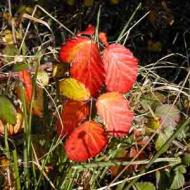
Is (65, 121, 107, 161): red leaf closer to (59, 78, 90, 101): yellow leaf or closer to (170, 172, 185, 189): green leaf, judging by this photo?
(59, 78, 90, 101): yellow leaf

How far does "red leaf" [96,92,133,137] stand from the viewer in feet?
3.55

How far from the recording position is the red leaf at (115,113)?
3.55ft

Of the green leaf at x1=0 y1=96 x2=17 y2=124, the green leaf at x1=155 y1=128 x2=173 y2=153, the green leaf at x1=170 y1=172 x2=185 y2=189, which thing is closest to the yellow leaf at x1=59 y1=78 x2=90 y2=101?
the green leaf at x1=0 y1=96 x2=17 y2=124

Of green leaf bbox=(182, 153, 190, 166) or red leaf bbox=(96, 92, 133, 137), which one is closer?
red leaf bbox=(96, 92, 133, 137)

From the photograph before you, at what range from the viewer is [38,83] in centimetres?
117

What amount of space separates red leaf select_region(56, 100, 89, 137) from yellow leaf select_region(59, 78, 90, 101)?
0.04 metres

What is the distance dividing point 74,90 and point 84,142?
0.11 m

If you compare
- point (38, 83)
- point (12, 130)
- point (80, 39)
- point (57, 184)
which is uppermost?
point (80, 39)

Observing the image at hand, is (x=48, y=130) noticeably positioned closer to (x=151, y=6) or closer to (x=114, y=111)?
(x=114, y=111)

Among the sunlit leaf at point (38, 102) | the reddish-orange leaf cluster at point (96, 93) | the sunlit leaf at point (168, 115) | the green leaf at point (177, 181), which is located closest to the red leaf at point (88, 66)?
the reddish-orange leaf cluster at point (96, 93)

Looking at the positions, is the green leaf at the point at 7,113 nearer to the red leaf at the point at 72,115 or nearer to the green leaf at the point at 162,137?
the red leaf at the point at 72,115

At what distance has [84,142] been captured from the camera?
106cm

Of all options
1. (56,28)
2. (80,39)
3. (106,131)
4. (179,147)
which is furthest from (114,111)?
(56,28)

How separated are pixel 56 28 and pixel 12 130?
3.74ft
